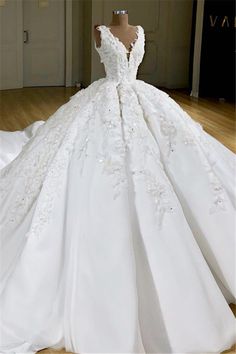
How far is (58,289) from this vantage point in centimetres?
272

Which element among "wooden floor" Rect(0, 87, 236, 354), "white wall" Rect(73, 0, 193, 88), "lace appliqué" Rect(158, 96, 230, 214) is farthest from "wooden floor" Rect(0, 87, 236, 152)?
"lace appliqué" Rect(158, 96, 230, 214)

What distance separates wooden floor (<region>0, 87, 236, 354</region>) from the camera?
23.7 ft

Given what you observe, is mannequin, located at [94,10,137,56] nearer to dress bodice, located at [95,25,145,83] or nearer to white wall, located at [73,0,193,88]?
dress bodice, located at [95,25,145,83]

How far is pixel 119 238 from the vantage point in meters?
2.68

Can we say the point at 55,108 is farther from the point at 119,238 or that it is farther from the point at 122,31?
the point at 119,238

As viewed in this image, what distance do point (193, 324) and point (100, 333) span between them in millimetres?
415

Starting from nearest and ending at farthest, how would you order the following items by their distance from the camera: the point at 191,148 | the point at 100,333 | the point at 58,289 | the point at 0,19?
the point at 100,333
the point at 58,289
the point at 191,148
the point at 0,19

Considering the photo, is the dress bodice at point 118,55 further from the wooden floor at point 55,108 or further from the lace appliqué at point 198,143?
the wooden floor at point 55,108

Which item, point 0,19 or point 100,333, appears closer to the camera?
point 100,333

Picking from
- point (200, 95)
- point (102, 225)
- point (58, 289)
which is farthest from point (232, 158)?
point (200, 95)

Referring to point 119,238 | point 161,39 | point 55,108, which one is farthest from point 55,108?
point 119,238

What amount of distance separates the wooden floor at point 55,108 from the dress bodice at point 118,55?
3.14m

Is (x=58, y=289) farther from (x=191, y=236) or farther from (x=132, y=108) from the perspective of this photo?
(x=132, y=108)

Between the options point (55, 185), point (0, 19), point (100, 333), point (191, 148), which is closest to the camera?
Result: point (100, 333)
